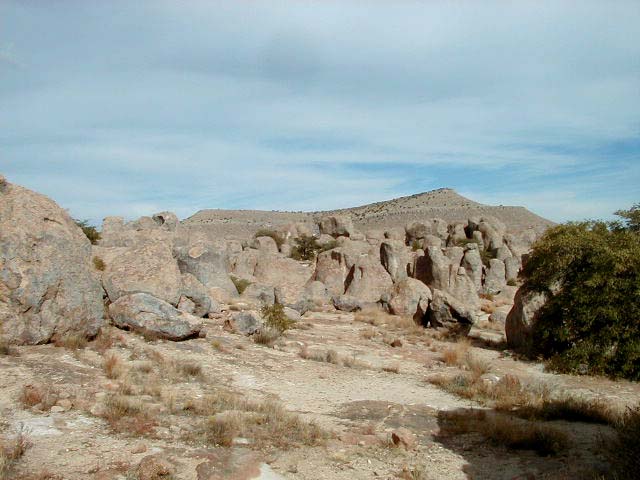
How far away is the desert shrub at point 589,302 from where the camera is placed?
13.7 m

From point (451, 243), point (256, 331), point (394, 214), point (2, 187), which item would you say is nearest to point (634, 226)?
point (256, 331)

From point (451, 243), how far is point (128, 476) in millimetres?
48571

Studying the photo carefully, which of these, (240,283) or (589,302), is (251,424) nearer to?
(589,302)

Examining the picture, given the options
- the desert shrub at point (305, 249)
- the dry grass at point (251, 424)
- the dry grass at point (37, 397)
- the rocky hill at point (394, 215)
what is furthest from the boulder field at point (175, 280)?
the rocky hill at point (394, 215)

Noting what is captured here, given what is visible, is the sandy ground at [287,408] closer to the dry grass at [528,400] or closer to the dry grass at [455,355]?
the dry grass at [455,355]

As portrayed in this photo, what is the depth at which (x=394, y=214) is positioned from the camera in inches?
3565

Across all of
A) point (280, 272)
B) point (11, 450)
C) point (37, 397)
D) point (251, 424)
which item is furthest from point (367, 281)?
point (11, 450)

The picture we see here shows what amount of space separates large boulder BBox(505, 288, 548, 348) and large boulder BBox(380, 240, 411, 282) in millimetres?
15655

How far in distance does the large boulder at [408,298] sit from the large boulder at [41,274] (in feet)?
44.5

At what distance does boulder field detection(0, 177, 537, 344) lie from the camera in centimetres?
1109

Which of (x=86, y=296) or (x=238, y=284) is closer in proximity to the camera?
(x=86, y=296)

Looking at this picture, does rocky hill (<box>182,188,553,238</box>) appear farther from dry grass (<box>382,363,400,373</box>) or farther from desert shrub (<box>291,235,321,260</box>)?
dry grass (<box>382,363,400,373</box>)

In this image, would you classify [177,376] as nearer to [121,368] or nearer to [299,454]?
[121,368]

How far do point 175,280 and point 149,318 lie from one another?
115 inches
